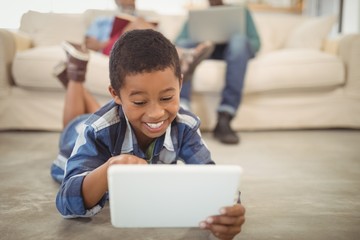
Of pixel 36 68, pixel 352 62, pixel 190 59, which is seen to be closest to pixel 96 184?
pixel 190 59

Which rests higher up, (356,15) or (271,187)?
(356,15)

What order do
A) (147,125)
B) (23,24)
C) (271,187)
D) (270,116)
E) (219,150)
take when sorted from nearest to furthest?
(147,125), (271,187), (219,150), (270,116), (23,24)

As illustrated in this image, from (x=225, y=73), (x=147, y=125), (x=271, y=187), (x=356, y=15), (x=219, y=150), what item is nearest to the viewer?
(x=147, y=125)

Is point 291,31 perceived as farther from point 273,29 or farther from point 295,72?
point 295,72

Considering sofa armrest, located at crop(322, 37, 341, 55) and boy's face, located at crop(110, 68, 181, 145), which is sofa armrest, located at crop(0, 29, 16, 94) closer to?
boy's face, located at crop(110, 68, 181, 145)

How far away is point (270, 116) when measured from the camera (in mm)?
2055

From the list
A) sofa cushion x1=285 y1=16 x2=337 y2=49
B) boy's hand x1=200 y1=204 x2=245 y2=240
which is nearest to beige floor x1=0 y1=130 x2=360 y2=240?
boy's hand x1=200 y1=204 x2=245 y2=240

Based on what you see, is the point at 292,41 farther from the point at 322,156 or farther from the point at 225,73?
the point at 322,156

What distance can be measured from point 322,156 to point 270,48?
113 centimetres

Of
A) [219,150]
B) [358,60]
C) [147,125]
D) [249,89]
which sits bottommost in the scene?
[219,150]

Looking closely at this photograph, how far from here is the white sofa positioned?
1922mm

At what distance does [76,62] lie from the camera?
4.37ft

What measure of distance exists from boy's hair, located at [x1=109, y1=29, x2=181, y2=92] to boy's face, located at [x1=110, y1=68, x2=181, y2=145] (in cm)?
1

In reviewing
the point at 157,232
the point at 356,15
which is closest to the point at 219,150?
the point at 157,232
